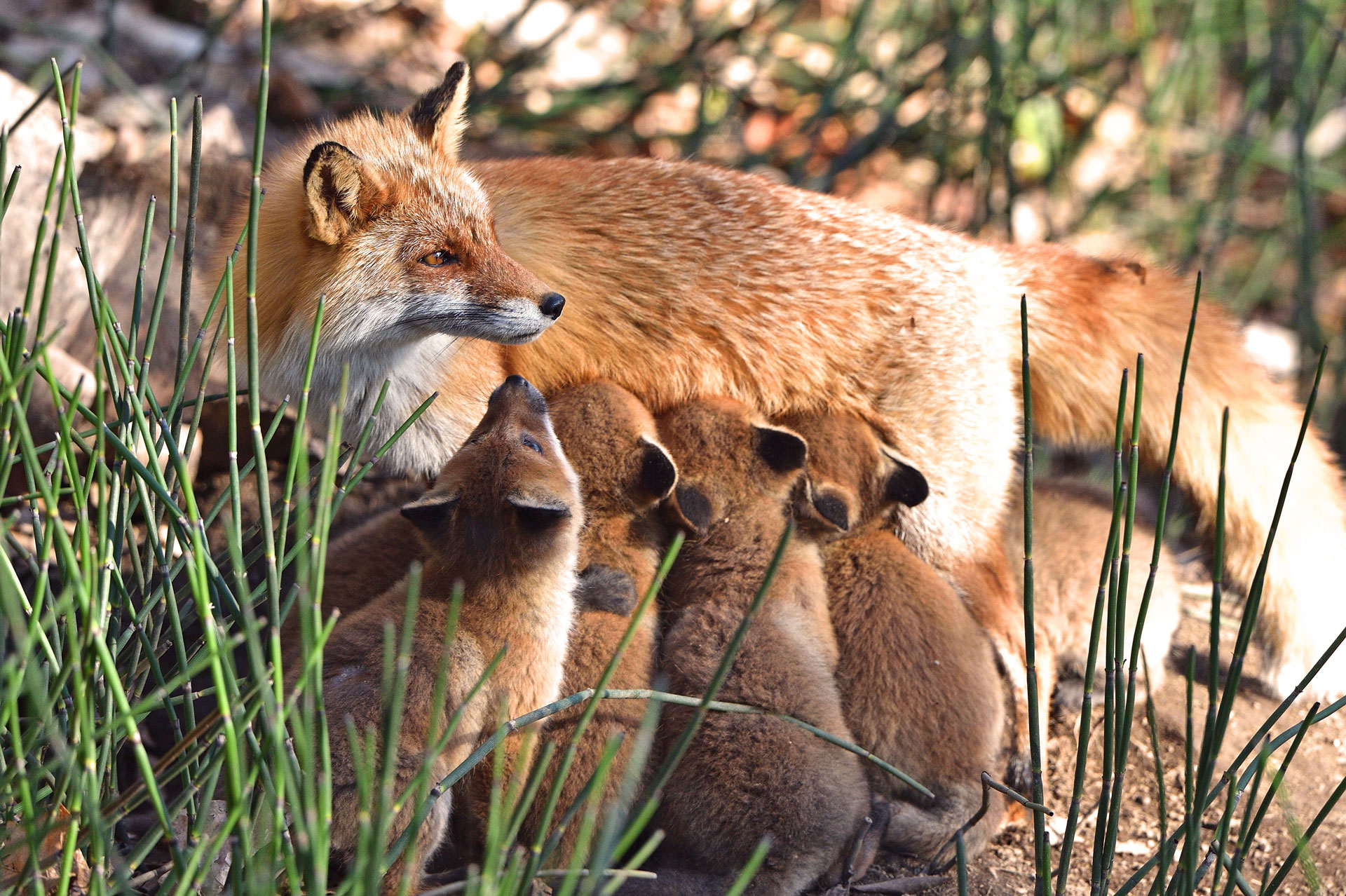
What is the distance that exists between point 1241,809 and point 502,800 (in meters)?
2.97

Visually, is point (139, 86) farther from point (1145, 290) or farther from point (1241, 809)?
point (1241, 809)

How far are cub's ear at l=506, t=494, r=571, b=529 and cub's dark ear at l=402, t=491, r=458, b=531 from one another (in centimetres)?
24

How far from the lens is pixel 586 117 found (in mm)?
9367

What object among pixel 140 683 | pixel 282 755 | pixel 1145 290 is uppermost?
pixel 1145 290

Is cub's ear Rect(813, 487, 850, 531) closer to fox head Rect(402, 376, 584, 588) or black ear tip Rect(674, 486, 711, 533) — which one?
black ear tip Rect(674, 486, 711, 533)

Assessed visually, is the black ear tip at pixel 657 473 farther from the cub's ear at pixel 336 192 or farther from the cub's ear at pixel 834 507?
the cub's ear at pixel 336 192

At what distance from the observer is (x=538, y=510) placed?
3.36 m

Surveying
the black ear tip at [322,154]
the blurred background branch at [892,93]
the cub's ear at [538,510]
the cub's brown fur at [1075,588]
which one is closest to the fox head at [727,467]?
the cub's ear at [538,510]

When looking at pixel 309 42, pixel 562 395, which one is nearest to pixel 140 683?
pixel 562 395

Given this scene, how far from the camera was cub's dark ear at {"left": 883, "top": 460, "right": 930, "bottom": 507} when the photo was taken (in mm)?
4320

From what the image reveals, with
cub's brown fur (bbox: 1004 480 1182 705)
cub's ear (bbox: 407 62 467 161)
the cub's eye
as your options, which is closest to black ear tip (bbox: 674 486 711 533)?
the cub's eye

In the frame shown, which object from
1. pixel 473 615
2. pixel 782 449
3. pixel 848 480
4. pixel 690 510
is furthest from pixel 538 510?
pixel 848 480

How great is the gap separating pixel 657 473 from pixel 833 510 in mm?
749

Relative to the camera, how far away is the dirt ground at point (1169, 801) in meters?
3.76
